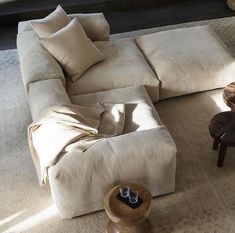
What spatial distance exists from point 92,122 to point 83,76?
2.23 feet

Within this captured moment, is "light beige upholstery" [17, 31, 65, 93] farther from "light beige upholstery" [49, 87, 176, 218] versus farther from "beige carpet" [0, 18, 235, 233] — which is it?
"light beige upholstery" [49, 87, 176, 218]

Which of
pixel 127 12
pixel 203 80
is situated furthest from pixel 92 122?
pixel 127 12

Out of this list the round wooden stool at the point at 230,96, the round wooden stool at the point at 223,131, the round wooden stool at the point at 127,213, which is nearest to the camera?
the round wooden stool at the point at 127,213

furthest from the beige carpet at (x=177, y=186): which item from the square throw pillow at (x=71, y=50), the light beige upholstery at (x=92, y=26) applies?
the light beige upholstery at (x=92, y=26)

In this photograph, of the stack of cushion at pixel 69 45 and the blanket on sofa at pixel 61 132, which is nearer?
the blanket on sofa at pixel 61 132

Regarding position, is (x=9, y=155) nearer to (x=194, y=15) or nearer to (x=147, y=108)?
(x=147, y=108)

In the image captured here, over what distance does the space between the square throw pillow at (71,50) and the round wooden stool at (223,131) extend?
114 centimetres

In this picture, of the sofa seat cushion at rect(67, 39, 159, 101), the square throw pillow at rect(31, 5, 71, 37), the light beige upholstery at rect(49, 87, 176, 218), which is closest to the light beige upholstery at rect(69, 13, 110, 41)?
the square throw pillow at rect(31, 5, 71, 37)

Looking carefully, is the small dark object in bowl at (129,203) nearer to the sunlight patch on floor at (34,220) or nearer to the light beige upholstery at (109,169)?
the light beige upholstery at (109,169)

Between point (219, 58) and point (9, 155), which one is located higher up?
point (219, 58)

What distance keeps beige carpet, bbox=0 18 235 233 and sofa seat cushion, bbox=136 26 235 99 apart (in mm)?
143

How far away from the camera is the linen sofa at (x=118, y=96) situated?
215cm

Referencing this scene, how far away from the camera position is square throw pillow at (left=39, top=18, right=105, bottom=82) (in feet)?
9.64

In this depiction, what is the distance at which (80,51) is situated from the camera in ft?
9.81
